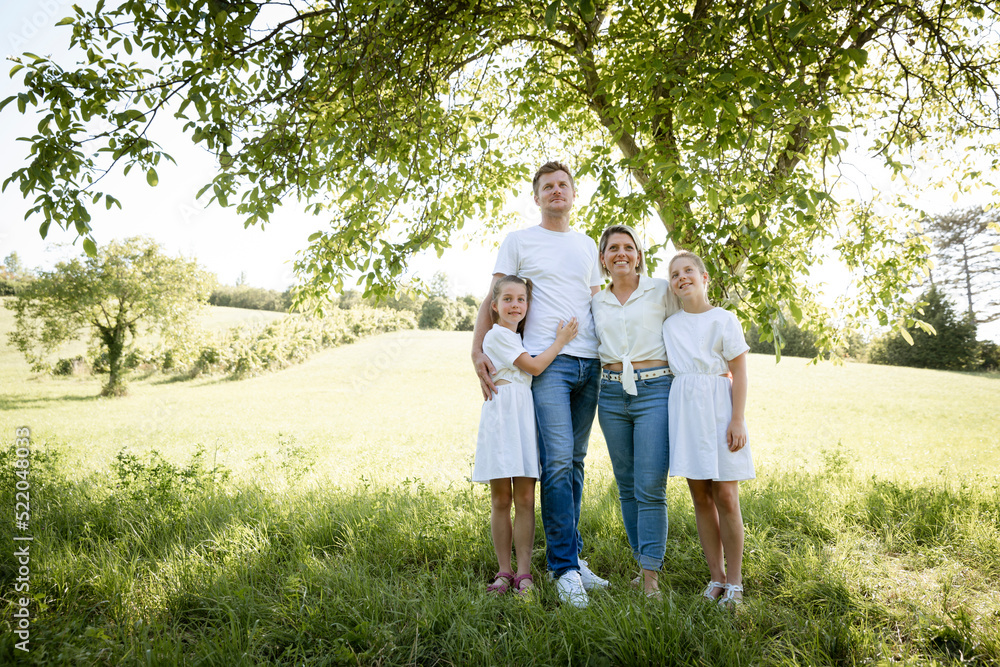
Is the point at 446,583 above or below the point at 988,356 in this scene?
above

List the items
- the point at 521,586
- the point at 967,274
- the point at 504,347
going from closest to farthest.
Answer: the point at 521,586 → the point at 504,347 → the point at 967,274

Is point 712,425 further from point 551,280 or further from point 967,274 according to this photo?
point 967,274

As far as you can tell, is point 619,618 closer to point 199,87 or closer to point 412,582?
point 412,582

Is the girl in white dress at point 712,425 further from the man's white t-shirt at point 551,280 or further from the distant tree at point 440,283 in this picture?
the distant tree at point 440,283

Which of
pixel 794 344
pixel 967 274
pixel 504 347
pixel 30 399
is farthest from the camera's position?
pixel 794 344

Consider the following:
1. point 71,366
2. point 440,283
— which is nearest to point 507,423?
point 71,366

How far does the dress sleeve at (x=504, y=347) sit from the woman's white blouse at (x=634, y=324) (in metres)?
0.53

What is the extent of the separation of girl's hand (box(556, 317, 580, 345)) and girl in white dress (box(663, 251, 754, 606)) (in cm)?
58

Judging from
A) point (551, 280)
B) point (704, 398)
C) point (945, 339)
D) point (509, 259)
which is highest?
point (509, 259)

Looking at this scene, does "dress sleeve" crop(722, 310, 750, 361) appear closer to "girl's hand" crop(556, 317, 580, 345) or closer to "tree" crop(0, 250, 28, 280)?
"girl's hand" crop(556, 317, 580, 345)

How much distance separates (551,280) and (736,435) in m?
1.40

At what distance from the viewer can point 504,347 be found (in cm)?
312

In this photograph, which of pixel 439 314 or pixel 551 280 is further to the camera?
pixel 439 314

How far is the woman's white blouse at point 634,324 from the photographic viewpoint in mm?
3168
